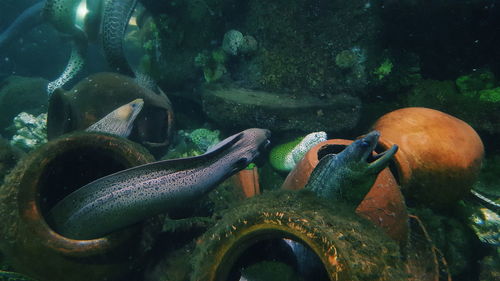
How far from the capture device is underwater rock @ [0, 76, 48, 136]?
8.76m

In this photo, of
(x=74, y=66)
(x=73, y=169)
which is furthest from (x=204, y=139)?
(x=74, y=66)

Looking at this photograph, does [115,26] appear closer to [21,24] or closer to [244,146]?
[244,146]

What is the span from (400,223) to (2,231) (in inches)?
137

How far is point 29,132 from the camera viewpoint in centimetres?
694

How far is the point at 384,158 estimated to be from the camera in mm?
2365

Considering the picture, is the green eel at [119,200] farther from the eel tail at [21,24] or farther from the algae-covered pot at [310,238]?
the eel tail at [21,24]

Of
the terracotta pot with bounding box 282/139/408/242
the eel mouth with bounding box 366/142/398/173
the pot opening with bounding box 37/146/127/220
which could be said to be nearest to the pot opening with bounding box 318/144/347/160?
the terracotta pot with bounding box 282/139/408/242

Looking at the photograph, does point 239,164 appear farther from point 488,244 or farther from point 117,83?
point 488,244

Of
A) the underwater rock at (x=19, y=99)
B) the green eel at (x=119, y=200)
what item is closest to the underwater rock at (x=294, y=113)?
the green eel at (x=119, y=200)

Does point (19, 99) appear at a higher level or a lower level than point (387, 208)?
higher

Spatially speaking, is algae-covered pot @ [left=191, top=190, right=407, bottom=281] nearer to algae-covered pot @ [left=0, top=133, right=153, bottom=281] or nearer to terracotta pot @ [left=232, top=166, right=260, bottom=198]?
algae-covered pot @ [left=0, top=133, right=153, bottom=281]

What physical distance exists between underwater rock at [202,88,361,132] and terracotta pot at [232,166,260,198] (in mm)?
1356

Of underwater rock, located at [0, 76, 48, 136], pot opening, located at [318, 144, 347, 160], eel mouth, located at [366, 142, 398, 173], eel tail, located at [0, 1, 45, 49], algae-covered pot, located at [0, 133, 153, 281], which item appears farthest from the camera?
eel tail, located at [0, 1, 45, 49]

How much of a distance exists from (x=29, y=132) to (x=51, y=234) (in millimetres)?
6421
